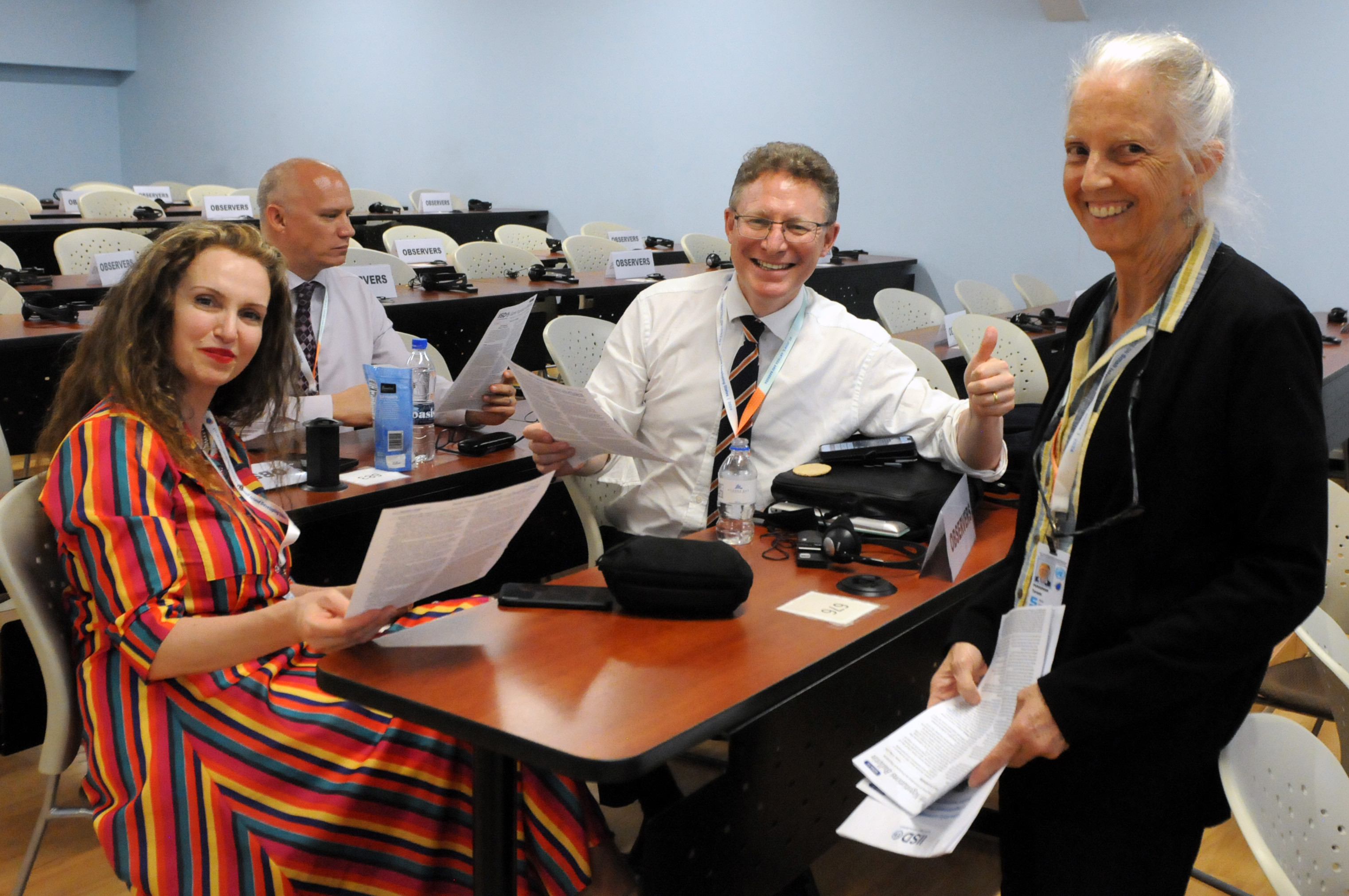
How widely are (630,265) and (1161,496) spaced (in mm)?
5167

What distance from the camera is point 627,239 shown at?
24.9 ft

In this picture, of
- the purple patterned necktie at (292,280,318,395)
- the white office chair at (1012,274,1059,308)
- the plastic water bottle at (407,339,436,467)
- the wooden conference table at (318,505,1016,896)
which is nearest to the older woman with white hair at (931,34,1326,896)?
the wooden conference table at (318,505,1016,896)

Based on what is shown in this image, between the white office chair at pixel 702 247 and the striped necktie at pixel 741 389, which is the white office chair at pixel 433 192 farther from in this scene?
the striped necktie at pixel 741 389

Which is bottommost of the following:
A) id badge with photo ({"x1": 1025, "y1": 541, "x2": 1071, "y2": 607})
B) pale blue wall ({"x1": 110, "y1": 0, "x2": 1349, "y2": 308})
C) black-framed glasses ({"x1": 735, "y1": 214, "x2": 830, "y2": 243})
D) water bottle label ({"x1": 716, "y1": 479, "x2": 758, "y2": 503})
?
water bottle label ({"x1": 716, "y1": 479, "x2": 758, "y2": 503})

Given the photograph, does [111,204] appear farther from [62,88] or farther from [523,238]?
[62,88]

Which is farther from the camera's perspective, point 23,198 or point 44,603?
point 23,198

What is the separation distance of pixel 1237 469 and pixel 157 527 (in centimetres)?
134

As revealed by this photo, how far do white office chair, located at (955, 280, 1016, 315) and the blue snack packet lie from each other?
414 centimetres

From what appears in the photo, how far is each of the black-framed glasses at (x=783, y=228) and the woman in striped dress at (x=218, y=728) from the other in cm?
113

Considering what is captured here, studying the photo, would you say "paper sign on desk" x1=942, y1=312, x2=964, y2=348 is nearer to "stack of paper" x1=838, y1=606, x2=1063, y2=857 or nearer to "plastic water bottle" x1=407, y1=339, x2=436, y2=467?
"plastic water bottle" x1=407, y1=339, x2=436, y2=467

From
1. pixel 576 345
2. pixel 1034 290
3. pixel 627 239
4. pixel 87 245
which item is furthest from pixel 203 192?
pixel 576 345

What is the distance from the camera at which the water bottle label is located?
1983 millimetres

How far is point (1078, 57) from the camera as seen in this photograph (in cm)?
124

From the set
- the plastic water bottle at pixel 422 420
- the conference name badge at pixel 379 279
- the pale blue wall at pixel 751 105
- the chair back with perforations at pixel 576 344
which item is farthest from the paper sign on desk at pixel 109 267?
the pale blue wall at pixel 751 105
